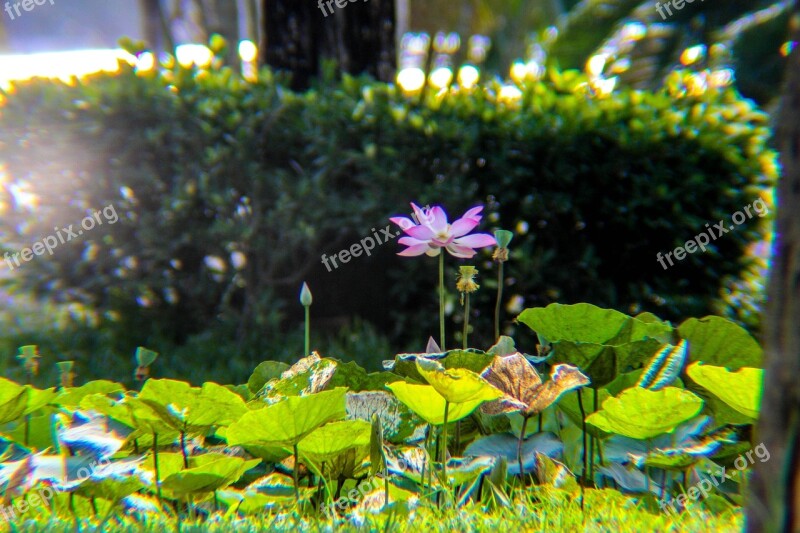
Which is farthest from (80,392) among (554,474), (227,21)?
(227,21)

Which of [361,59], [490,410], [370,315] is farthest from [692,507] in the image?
[361,59]

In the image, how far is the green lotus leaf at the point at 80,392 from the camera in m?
2.10

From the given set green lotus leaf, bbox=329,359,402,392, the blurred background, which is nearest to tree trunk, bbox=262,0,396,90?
the blurred background

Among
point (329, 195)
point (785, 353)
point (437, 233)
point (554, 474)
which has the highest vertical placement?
point (329, 195)

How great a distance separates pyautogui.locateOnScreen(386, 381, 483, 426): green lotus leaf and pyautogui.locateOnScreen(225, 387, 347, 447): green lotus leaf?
141 mm

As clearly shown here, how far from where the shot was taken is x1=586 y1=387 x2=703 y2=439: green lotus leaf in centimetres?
164

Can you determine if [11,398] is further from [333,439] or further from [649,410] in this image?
[649,410]

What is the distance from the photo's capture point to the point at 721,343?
2178 mm

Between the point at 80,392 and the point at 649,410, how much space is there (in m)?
1.56

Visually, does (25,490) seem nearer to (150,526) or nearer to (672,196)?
(150,526)

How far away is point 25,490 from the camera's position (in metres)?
1.72

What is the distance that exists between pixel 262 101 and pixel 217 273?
1.05 meters

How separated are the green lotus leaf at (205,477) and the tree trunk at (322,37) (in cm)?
355

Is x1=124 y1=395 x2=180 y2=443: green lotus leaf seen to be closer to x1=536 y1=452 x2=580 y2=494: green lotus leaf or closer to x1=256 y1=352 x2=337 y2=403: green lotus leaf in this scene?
x1=256 y1=352 x2=337 y2=403: green lotus leaf
